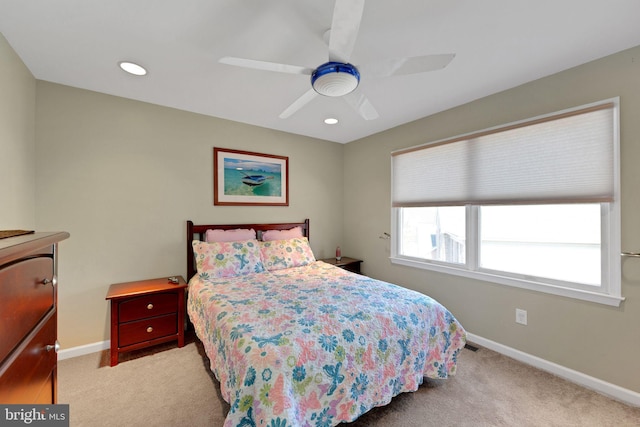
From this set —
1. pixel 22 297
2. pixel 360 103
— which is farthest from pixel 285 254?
pixel 22 297

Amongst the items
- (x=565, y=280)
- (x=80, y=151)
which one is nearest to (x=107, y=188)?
(x=80, y=151)

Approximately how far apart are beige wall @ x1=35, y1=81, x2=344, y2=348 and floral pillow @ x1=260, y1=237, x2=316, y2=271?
571mm

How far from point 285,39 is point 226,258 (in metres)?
2.09

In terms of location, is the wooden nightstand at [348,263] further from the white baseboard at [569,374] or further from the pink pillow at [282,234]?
the white baseboard at [569,374]

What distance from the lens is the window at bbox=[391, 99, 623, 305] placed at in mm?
2006

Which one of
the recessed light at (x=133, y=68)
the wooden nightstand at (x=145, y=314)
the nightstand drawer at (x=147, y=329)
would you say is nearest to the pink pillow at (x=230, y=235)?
the wooden nightstand at (x=145, y=314)

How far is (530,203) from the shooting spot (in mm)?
2348

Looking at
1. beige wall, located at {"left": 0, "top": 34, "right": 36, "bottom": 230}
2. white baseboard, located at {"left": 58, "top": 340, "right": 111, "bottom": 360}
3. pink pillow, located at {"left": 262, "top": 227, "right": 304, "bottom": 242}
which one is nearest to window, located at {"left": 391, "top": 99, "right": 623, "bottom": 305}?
A: pink pillow, located at {"left": 262, "top": 227, "right": 304, "bottom": 242}

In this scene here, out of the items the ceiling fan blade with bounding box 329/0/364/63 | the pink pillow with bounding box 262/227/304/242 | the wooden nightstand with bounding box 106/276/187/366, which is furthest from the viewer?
the pink pillow with bounding box 262/227/304/242

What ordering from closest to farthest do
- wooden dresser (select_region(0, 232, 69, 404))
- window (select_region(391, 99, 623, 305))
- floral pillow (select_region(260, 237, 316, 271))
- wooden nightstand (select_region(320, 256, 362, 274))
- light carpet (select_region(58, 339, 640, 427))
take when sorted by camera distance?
1. wooden dresser (select_region(0, 232, 69, 404))
2. light carpet (select_region(58, 339, 640, 427))
3. window (select_region(391, 99, 623, 305))
4. floral pillow (select_region(260, 237, 316, 271))
5. wooden nightstand (select_region(320, 256, 362, 274))

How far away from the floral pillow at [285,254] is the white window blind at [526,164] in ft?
5.01

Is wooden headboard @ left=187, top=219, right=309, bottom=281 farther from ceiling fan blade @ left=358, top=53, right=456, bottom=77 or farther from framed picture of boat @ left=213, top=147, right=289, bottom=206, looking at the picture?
ceiling fan blade @ left=358, top=53, right=456, bottom=77

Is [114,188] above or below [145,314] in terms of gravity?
above

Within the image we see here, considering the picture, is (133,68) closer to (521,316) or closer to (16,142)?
(16,142)
